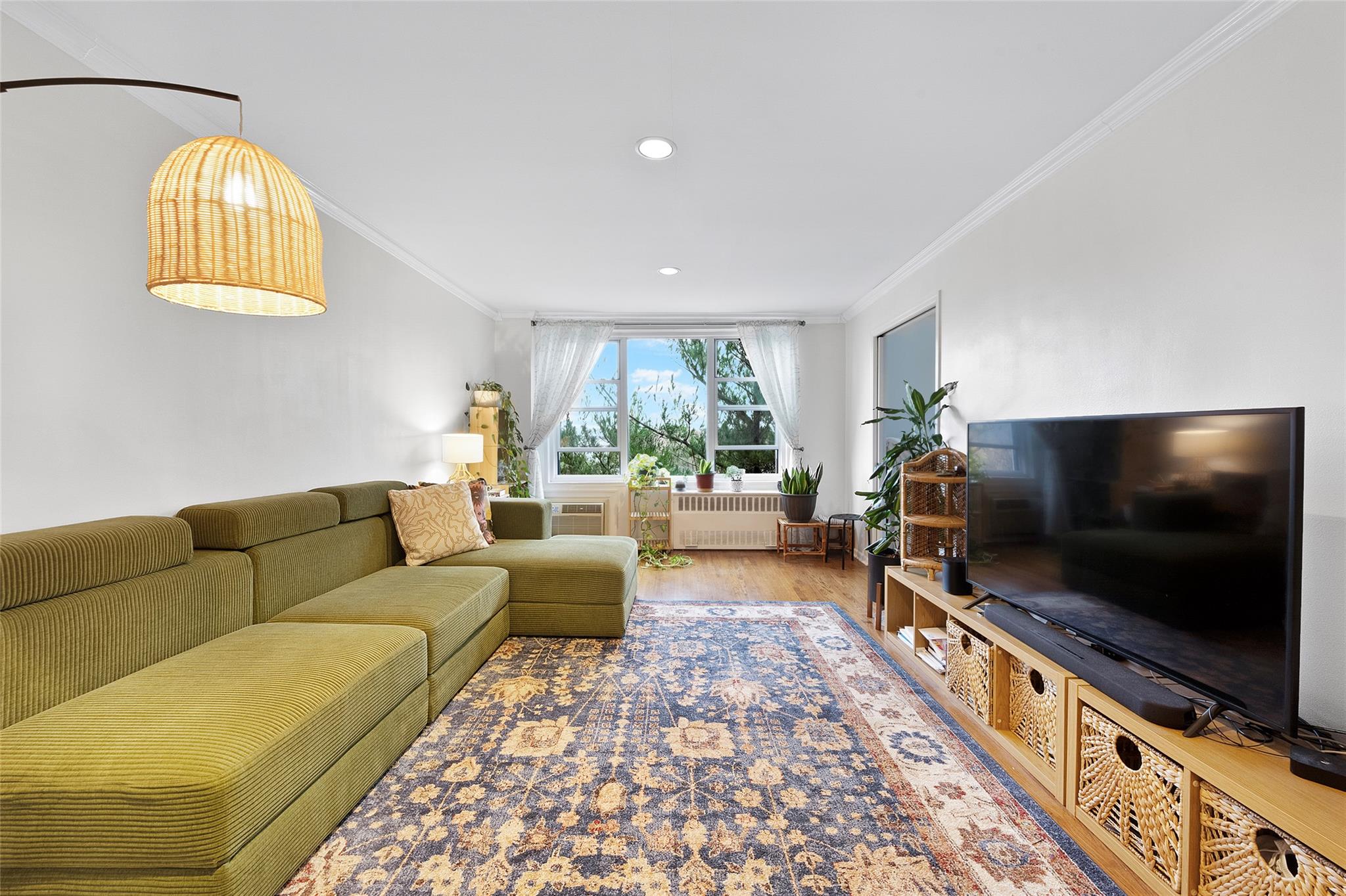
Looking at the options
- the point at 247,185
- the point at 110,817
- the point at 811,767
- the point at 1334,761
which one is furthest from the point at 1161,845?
the point at 247,185

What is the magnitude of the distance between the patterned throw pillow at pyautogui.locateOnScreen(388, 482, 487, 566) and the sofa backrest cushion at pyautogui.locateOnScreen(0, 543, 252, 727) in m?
1.14

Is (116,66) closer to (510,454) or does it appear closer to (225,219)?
(225,219)

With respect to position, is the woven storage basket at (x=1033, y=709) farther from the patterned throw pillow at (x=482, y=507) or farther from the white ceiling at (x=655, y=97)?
the patterned throw pillow at (x=482, y=507)

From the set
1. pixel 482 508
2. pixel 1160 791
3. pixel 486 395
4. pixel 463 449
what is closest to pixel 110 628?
pixel 482 508

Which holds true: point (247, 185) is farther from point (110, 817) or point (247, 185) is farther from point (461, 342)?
point (461, 342)

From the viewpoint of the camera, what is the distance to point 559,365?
19.8 feet

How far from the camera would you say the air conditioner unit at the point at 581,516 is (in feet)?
20.0

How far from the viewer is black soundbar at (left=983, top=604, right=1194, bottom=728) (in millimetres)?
1545

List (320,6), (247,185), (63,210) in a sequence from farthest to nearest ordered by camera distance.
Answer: (63,210)
(320,6)
(247,185)

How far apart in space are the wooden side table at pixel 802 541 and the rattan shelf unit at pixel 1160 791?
10.6ft

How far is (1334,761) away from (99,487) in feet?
11.6

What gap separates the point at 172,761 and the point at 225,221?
3.88 ft

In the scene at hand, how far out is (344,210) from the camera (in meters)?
3.31

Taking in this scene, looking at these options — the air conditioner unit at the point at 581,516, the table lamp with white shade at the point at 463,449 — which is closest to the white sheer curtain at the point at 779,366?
the air conditioner unit at the point at 581,516
